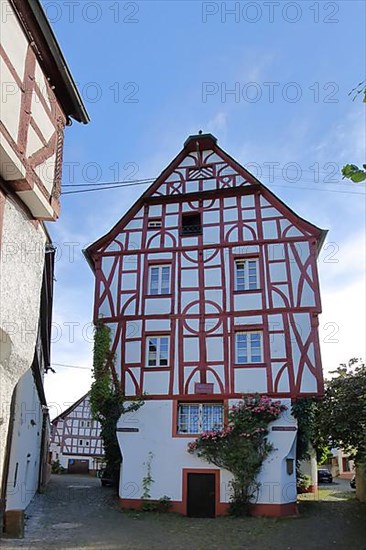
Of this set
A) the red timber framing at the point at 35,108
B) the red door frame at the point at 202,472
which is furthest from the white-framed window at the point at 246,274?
the red timber framing at the point at 35,108

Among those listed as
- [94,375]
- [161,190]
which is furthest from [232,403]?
[161,190]

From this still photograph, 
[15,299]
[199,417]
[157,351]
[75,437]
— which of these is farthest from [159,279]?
[75,437]

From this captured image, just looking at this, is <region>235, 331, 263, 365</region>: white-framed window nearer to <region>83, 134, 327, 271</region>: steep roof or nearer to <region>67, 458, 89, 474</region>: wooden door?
<region>83, 134, 327, 271</region>: steep roof

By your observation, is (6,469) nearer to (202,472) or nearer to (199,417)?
(202,472)

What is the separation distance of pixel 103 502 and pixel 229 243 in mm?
8895

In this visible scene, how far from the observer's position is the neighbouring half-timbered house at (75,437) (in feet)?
130

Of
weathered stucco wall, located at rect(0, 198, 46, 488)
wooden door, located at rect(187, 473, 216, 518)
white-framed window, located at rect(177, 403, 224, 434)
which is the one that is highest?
weathered stucco wall, located at rect(0, 198, 46, 488)

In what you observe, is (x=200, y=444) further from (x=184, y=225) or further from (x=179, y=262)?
(x=184, y=225)

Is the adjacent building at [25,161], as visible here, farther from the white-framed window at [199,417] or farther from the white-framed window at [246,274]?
the white-framed window at [246,274]

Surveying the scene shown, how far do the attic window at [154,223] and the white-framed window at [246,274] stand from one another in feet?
9.92

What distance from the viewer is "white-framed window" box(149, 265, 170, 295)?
693 inches

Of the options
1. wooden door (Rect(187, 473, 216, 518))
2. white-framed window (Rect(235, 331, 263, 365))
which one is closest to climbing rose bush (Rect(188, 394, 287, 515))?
wooden door (Rect(187, 473, 216, 518))

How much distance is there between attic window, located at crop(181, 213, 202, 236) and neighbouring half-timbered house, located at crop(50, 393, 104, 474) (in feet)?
80.4

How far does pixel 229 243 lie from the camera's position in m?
17.6
